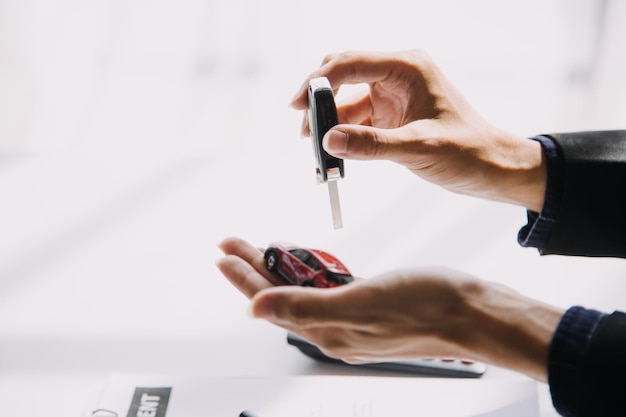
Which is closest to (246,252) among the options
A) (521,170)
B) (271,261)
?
(271,261)

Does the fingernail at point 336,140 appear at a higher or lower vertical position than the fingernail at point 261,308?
higher

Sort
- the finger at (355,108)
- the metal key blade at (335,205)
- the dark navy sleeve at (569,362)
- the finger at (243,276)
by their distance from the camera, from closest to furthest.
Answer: the dark navy sleeve at (569,362) → the finger at (243,276) → the metal key blade at (335,205) → the finger at (355,108)

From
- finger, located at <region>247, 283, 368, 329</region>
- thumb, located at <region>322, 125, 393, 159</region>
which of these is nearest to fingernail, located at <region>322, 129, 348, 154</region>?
thumb, located at <region>322, 125, 393, 159</region>

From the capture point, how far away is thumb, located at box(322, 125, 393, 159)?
3.15 ft

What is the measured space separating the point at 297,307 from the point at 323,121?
295 mm

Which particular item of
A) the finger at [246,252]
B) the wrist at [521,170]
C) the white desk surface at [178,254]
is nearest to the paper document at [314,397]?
the white desk surface at [178,254]

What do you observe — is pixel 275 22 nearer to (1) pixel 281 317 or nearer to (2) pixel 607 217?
(2) pixel 607 217

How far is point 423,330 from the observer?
83 cm

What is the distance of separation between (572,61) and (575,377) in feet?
4.71

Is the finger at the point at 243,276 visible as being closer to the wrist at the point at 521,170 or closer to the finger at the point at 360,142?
the finger at the point at 360,142

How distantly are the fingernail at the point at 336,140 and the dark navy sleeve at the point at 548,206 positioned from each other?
1.03 ft

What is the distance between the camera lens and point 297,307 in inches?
31.1

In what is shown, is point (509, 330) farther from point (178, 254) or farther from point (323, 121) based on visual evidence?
point (178, 254)

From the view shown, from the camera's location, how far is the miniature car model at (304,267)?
949 millimetres
